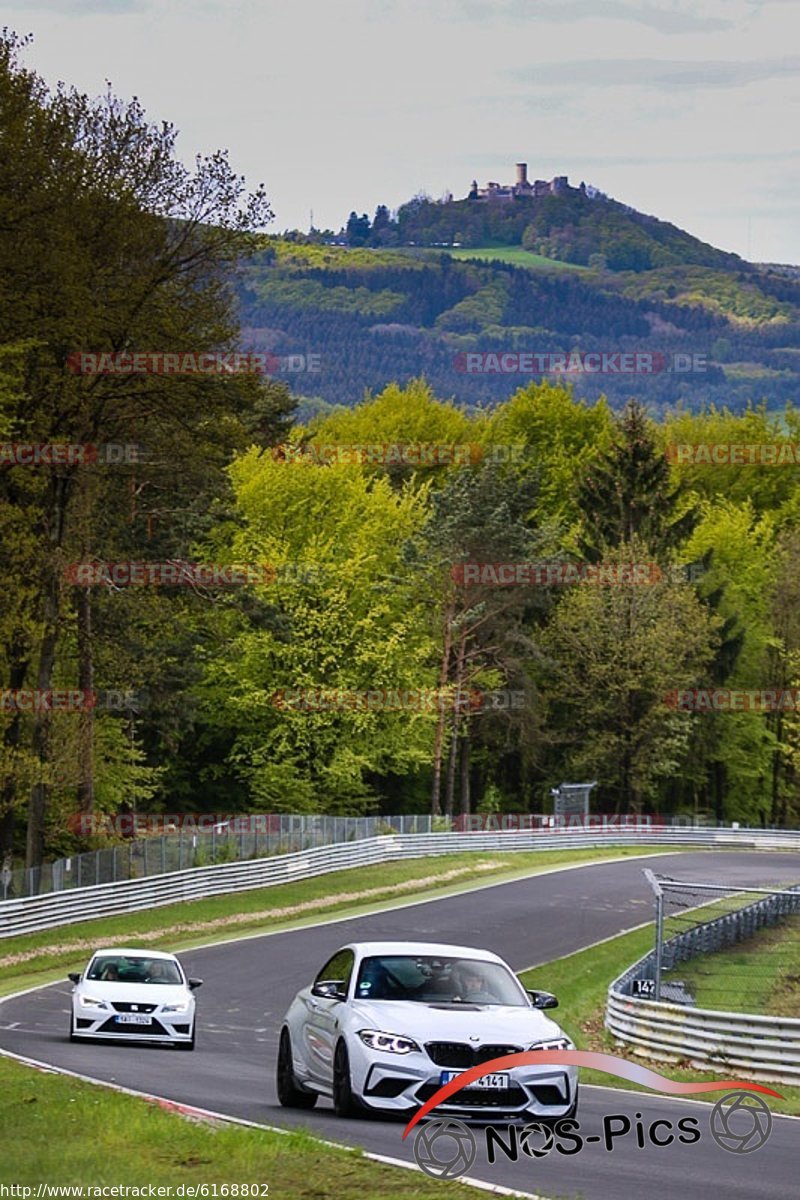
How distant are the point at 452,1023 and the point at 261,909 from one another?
35.5 m

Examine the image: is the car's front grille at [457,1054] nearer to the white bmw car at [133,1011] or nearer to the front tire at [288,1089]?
the front tire at [288,1089]

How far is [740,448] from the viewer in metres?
110

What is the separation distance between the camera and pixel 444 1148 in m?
13.1

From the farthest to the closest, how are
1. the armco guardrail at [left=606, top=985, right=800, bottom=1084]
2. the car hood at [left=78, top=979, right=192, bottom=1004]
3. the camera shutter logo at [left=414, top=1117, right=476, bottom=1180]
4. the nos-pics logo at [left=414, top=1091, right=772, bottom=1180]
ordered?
the car hood at [left=78, top=979, right=192, bottom=1004]
the armco guardrail at [left=606, top=985, right=800, bottom=1084]
the nos-pics logo at [left=414, top=1091, right=772, bottom=1180]
the camera shutter logo at [left=414, top=1117, right=476, bottom=1180]

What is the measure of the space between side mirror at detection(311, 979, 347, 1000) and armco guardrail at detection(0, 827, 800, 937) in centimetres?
2655

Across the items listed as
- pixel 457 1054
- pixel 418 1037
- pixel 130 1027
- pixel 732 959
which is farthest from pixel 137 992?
pixel 732 959

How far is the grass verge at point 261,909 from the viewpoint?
129ft

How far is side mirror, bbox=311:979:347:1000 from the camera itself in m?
15.1

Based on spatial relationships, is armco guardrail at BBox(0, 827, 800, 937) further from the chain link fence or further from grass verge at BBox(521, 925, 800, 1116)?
the chain link fence

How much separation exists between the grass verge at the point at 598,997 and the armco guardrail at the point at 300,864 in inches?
439

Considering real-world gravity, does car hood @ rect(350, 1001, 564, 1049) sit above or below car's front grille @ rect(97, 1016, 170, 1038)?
above

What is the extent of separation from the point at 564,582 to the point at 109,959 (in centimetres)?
6663

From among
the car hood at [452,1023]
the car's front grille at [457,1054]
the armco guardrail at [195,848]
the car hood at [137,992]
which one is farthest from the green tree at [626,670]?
the car's front grille at [457,1054]

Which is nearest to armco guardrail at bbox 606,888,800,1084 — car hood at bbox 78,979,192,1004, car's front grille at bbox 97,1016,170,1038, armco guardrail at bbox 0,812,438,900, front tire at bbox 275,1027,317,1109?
car hood at bbox 78,979,192,1004
